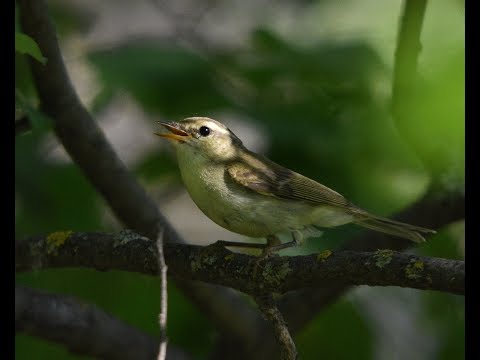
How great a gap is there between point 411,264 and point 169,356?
2.40 m

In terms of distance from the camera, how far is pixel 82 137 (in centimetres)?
420

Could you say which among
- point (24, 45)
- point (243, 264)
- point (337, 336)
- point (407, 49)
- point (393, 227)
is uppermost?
point (407, 49)

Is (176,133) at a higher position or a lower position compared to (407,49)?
lower

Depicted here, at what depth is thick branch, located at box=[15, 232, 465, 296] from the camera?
7.95ft

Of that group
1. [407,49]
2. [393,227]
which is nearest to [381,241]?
[393,227]

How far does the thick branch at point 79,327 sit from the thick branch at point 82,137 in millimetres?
540

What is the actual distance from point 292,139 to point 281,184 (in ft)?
1.69

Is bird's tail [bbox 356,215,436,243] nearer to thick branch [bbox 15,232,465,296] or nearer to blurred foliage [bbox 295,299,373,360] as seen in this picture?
thick branch [bbox 15,232,465,296]

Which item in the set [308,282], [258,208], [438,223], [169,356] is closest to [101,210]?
[169,356]

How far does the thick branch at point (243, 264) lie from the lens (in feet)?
7.95

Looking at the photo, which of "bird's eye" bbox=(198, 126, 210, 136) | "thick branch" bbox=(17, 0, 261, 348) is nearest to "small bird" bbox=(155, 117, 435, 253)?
"bird's eye" bbox=(198, 126, 210, 136)

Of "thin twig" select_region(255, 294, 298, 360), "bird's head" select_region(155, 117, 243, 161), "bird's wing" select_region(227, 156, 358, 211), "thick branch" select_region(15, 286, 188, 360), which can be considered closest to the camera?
"thin twig" select_region(255, 294, 298, 360)

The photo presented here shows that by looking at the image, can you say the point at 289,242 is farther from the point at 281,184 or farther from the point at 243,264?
the point at 243,264

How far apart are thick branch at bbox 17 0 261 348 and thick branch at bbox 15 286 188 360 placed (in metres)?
0.54
